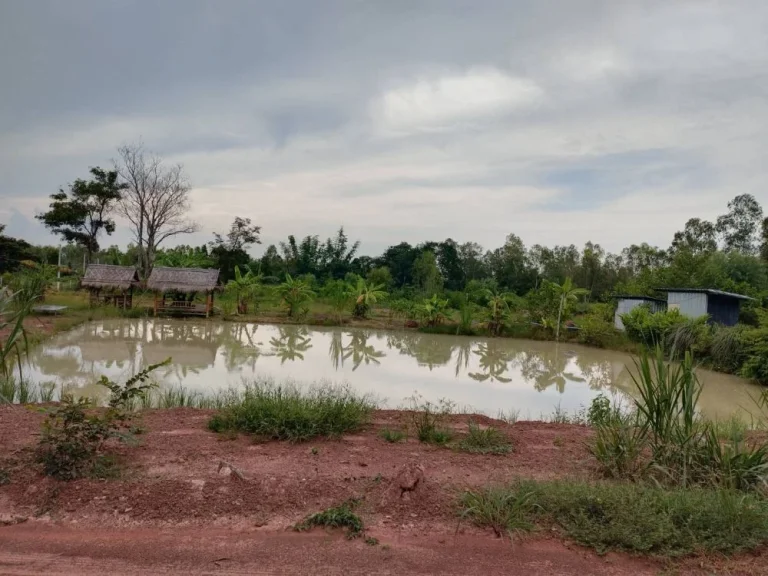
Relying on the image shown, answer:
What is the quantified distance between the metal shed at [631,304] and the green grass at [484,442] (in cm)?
1507

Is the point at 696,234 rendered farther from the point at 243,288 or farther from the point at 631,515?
the point at 631,515

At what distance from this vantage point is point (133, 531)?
2.87 m

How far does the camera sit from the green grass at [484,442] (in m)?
4.36

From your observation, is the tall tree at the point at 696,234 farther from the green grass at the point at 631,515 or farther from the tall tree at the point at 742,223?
the green grass at the point at 631,515

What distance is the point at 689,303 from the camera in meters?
16.4

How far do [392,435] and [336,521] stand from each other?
5.42ft

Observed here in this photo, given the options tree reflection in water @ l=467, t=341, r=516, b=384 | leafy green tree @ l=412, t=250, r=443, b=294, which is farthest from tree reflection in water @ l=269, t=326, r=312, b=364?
leafy green tree @ l=412, t=250, r=443, b=294

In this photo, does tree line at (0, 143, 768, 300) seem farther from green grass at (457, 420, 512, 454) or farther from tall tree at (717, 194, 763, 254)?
green grass at (457, 420, 512, 454)

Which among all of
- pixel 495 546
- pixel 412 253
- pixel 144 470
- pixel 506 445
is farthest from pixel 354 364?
pixel 412 253

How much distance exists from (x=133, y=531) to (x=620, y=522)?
8.43ft

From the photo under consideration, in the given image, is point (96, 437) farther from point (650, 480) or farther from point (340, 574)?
point (650, 480)

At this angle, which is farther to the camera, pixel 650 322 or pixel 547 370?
pixel 650 322

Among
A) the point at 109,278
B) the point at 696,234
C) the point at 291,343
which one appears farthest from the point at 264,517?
the point at 696,234

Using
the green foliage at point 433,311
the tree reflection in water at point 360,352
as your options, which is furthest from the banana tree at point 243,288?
the green foliage at point 433,311
